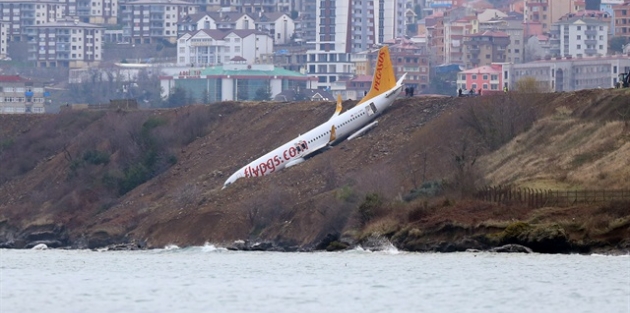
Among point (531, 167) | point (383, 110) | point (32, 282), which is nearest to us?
point (32, 282)

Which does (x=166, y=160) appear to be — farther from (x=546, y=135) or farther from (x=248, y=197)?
(x=546, y=135)

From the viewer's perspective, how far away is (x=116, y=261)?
269 feet

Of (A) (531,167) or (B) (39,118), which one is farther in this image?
(B) (39,118)

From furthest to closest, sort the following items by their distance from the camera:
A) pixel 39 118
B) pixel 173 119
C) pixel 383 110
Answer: pixel 39 118 < pixel 173 119 < pixel 383 110

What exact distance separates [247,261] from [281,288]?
15.1 meters

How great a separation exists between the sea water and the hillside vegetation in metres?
3.04

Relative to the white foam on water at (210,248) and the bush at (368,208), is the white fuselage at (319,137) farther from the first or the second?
the bush at (368,208)

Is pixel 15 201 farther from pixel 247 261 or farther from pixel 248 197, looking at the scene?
pixel 247 261

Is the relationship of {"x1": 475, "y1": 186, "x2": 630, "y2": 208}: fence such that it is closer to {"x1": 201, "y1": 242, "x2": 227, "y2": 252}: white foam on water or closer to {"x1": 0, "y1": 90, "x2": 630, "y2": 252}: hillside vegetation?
{"x1": 0, "y1": 90, "x2": 630, "y2": 252}: hillside vegetation

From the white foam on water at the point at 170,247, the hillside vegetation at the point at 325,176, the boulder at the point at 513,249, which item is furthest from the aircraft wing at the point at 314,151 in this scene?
the boulder at the point at 513,249

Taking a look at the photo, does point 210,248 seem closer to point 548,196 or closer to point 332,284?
point 548,196

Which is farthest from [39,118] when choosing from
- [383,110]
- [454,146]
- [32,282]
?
[32,282]

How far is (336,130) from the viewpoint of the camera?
104m

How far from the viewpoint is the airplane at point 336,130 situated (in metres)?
102
